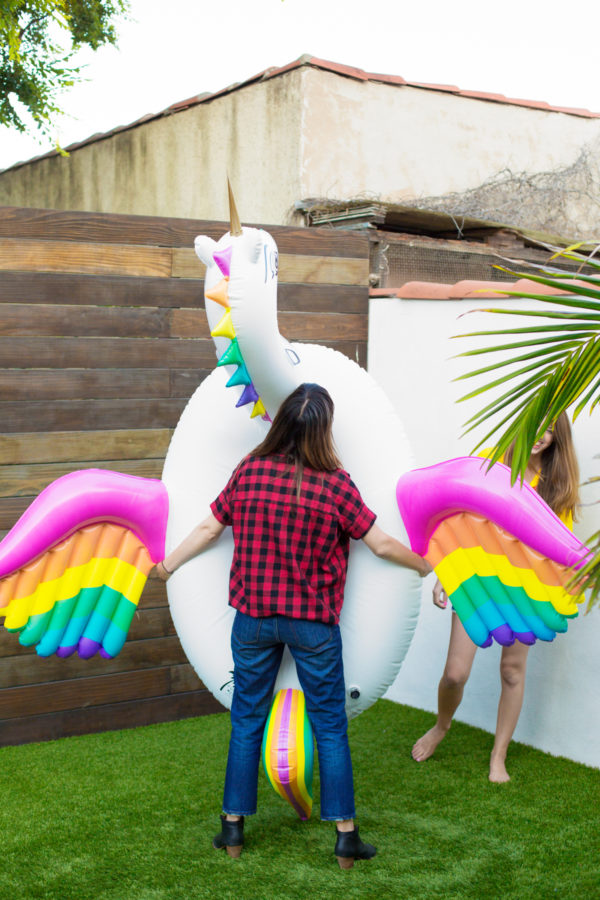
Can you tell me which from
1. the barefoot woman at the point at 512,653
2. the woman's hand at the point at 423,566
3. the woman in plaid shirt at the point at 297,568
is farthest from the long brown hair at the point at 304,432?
the barefoot woman at the point at 512,653

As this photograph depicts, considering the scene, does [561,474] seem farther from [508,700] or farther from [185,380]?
[185,380]

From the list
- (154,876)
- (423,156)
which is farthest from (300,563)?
(423,156)

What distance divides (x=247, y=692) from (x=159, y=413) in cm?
161

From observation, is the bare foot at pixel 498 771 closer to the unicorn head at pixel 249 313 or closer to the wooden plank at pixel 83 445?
the unicorn head at pixel 249 313

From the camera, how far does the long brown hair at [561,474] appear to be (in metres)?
3.17

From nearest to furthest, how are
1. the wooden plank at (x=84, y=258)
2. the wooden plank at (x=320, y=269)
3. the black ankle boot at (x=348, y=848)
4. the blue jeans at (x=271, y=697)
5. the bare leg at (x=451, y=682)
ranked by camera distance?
the blue jeans at (x=271, y=697) < the black ankle boot at (x=348, y=848) < the bare leg at (x=451, y=682) < the wooden plank at (x=84, y=258) < the wooden plank at (x=320, y=269)

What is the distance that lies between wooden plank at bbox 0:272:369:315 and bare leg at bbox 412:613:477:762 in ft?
5.03

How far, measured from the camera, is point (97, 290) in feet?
12.5

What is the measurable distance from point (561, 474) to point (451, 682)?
845mm

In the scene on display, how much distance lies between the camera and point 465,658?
11.2 ft

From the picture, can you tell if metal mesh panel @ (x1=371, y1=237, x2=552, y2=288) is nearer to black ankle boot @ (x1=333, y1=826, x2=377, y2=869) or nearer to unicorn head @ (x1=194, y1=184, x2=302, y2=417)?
unicorn head @ (x1=194, y1=184, x2=302, y2=417)

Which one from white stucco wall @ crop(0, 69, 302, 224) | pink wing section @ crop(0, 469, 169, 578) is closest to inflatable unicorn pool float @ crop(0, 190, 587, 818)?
pink wing section @ crop(0, 469, 169, 578)

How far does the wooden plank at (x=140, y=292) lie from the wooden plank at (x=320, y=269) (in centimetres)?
3

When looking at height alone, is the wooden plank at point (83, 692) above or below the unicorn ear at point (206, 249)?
below
